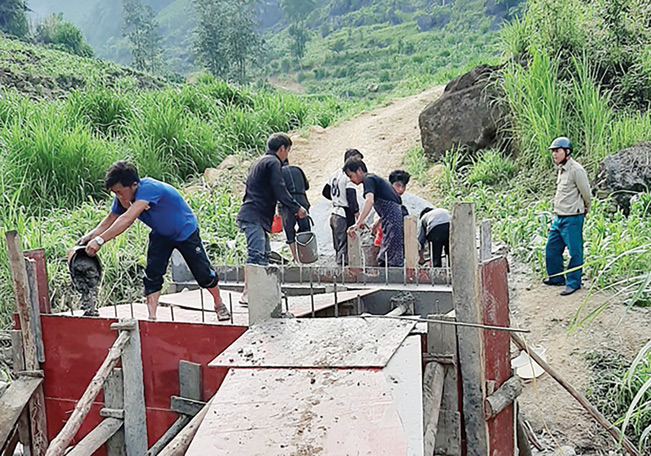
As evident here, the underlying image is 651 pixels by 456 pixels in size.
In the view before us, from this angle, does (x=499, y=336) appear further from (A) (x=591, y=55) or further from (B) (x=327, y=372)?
(A) (x=591, y=55)

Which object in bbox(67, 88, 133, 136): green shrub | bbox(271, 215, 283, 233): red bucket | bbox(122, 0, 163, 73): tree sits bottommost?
bbox(271, 215, 283, 233): red bucket

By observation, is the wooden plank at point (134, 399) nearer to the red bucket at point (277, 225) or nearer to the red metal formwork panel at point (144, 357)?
the red metal formwork panel at point (144, 357)

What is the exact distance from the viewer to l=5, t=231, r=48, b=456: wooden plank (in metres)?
4.57

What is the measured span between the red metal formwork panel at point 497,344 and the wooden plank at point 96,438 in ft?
7.19

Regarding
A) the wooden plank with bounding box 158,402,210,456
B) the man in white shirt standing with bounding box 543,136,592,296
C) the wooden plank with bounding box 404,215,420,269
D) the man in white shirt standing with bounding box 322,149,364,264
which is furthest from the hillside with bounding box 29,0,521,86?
the wooden plank with bounding box 158,402,210,456

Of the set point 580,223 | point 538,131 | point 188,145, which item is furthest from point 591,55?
point 188,145

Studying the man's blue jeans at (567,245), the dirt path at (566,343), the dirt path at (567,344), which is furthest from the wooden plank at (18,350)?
the man's blue jeans at (567,245)

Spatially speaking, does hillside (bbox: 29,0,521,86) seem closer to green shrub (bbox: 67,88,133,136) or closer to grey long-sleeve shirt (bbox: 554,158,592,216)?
green shrub (bbox: 67,88,133,136)

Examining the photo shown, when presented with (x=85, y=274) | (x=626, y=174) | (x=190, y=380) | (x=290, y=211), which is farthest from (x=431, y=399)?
(x=626, y=174)

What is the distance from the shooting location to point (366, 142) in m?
15.5

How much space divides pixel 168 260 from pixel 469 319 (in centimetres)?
234

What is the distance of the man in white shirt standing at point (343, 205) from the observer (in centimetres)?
769

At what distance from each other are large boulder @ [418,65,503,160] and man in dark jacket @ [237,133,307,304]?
7315 mm

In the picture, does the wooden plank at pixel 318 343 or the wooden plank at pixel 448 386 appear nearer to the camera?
the wooden plank at pixel 318 343
